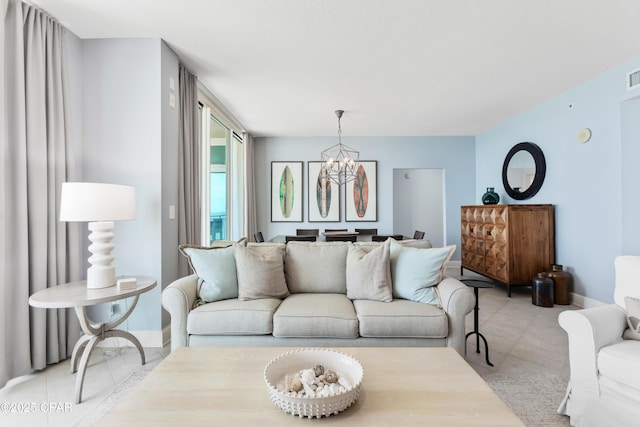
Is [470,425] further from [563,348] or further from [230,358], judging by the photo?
[563,348]

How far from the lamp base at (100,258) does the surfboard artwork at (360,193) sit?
448 cm

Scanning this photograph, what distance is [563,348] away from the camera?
2506 mm

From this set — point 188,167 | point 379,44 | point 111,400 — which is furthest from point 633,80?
point 111,400

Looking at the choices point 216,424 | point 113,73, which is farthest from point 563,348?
point 113,73

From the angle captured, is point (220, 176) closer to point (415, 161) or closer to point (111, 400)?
point (111, 400)

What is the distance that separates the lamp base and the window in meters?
1.80

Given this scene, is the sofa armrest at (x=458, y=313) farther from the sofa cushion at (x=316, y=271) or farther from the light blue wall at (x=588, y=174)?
the light blue wall at (x=588, y=174)

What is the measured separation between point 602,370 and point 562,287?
106 inches

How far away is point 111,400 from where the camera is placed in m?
1.82

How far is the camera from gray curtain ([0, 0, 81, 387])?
6.48 feet

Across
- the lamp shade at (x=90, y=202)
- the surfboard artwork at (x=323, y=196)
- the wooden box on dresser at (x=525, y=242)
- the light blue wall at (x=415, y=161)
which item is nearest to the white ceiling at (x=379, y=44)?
the lamp shade at (x=90, y=202)

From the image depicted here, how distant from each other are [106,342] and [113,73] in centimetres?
233

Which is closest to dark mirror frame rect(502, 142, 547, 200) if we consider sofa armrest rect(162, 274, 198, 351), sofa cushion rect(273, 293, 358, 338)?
sofa cushion rect(273, 293, 358, 338)

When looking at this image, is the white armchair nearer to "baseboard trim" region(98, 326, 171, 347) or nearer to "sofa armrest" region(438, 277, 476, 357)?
"sofa armrest" region(438, 277, 476, 357)
